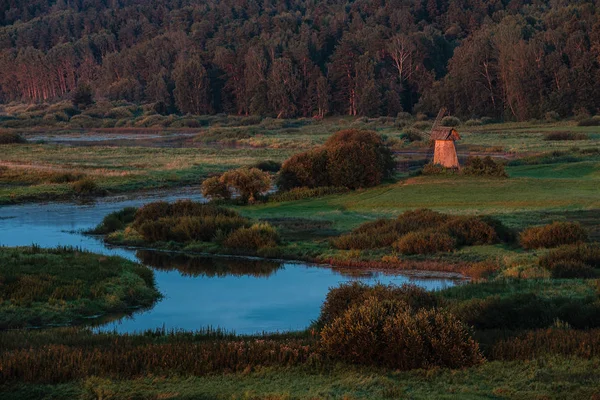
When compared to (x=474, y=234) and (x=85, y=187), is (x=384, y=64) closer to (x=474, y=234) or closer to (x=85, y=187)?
(x=85, y=187)

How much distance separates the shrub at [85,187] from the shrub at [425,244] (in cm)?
2529

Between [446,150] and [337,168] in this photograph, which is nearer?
[337,168]

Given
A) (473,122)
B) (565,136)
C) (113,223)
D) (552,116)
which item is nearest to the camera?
(113,223)

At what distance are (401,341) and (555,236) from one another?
51.2 feet

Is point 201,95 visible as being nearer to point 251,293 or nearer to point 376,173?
point 376,173

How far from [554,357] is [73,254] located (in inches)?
656

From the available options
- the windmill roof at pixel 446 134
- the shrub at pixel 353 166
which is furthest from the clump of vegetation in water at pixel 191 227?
the windmill roof at pixel 446 134

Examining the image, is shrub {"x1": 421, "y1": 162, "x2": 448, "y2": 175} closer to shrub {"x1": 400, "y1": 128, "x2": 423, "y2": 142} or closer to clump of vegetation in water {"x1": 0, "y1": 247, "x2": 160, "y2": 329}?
clump of vegetation in water {"x1": 0, "y1": 247, "x2": 160, "y2": 329}

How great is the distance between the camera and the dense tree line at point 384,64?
10400cm

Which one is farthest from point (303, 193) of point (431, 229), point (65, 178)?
point (65, 178)

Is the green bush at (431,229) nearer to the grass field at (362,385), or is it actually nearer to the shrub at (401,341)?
the shrub at (401,341)

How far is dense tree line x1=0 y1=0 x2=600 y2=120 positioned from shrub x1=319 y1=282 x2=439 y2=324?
8866 centimetres

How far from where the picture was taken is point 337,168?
44.3 m

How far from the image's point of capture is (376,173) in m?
45.1
